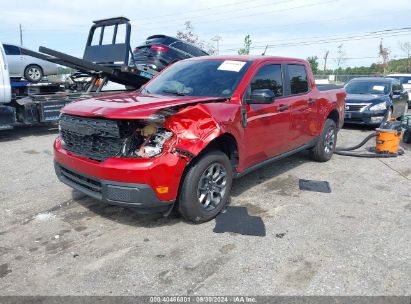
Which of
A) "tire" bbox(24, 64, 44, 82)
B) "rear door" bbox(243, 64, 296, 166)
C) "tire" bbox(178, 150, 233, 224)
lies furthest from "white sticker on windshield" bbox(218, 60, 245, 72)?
"tire" bbox(24, 64, 44, 82)

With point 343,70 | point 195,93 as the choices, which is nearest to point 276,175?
point 195,93

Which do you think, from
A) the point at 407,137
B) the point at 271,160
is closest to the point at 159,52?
the point at 271,160

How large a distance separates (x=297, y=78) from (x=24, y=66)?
36.7 ft

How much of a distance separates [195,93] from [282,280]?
2449 mm

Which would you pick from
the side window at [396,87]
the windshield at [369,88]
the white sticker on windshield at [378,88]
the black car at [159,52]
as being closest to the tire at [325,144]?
the black car at [159,52]

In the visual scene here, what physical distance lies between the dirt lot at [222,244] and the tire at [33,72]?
9.33 metres

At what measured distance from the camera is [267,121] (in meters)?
4.72

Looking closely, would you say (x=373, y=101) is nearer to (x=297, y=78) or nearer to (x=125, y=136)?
(x=297, y=78)

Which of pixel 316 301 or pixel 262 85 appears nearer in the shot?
pixel 316 301

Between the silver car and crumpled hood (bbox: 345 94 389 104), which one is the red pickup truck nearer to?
crumpled hood (bbox: 345 94 389 104)

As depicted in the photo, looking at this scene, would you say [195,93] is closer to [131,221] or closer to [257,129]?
[257,129]

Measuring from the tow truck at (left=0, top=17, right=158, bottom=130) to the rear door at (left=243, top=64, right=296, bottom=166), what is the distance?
4.68 m

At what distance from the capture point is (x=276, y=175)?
594 cm

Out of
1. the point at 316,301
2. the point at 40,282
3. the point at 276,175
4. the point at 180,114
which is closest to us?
the point at 316,301
